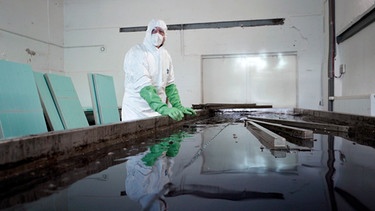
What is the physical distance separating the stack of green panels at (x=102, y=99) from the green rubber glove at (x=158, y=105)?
1.02 meters

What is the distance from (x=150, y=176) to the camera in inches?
24.0

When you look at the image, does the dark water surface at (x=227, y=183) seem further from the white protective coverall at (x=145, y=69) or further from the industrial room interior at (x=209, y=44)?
the industrial room interior at (x=209, y=44)

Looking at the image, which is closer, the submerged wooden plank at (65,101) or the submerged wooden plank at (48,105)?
the submerged wooden plank at (48,105)

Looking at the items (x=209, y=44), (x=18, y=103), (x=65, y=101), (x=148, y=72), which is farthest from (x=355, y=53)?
(x=18, y=103)

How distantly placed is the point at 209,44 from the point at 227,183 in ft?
13.0

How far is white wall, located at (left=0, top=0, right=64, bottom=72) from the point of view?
3.69 m

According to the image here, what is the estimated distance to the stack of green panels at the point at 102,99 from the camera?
2.97 meters

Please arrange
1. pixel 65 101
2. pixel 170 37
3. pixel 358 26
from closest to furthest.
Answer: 1. pixel 65 101
2. pixel 358 26
3. pixel 170 37

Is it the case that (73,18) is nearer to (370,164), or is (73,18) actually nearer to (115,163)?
(115,163)

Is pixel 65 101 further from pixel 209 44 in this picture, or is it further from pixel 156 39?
pixel 209 44

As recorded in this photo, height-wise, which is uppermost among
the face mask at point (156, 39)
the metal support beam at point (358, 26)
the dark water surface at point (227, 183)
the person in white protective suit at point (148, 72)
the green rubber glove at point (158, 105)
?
the metal support beam at point (358, 26)

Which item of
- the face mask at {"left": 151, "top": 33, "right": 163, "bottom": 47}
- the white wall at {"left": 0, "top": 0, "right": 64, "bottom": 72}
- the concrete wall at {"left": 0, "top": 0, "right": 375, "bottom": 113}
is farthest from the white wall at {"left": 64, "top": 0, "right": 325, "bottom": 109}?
the face mask at {"left": 151, "top": 33, "right": 163, "bottom": 47}

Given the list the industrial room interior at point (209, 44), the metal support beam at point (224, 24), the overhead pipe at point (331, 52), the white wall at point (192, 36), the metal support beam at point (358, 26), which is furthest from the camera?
the metal support beam at point (224, 24)

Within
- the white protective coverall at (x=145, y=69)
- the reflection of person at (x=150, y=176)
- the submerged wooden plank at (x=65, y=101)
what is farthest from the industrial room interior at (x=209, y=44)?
the reflection of person at (x=150, y=176)
